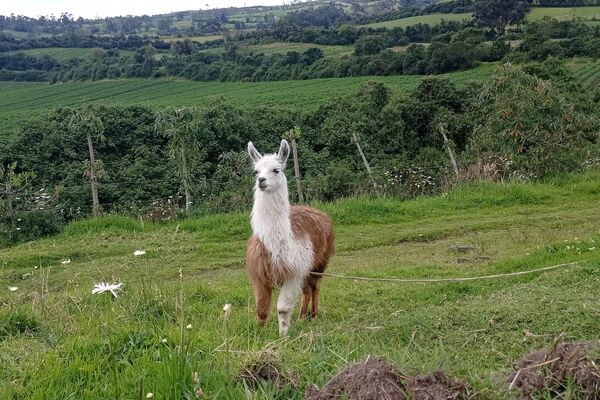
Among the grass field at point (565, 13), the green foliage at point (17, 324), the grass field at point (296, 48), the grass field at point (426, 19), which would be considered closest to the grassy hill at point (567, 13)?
the grass field at point (565, 13)

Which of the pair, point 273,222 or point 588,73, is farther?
point 588,73

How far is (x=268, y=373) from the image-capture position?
3471 mm

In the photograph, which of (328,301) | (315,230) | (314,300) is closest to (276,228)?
(315,230)

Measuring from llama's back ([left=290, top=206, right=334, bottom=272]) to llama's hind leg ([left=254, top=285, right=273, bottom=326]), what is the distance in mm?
629

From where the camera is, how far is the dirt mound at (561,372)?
9.19 feet

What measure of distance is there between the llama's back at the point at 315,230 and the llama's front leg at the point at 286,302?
490mm

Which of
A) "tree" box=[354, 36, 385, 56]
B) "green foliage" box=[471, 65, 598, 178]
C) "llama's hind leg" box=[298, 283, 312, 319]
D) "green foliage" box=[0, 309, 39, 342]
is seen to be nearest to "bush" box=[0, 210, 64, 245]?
"green foliage" box=[0, 309, 39, 342]

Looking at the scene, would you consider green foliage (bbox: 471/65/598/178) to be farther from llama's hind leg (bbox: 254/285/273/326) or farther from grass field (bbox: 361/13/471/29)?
grass field (bbox: 361/13/471/29)

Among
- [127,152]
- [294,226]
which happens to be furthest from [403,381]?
[127,152]

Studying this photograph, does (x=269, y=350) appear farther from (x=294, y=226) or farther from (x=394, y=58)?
(x=394, y=58)

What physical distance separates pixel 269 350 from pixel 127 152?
2851 centimetres

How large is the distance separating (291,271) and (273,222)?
0.52m

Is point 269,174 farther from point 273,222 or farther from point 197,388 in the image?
point 197,388

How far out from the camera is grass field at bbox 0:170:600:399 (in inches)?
143
